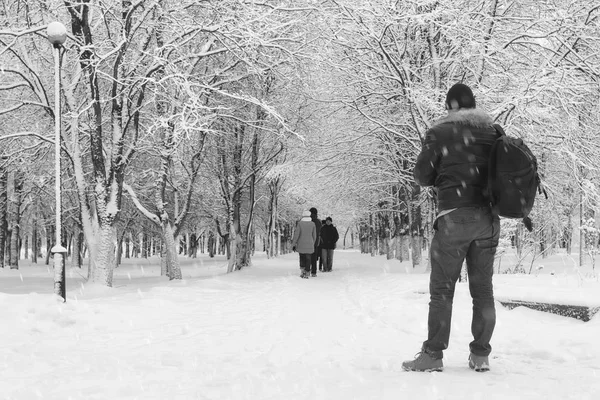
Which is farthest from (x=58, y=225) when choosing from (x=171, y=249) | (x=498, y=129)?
(x=171, y=249)

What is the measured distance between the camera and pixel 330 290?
447 inches

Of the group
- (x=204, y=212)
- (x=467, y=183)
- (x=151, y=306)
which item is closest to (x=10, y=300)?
(x=151, y=306)

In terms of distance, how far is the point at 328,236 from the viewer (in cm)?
1814

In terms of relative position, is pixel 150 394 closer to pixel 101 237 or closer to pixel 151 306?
pixel 151 306

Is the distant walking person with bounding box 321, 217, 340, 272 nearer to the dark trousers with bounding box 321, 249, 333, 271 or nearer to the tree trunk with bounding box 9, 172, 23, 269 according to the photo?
the dark trousers with bounding box 321, 249, 333, 271

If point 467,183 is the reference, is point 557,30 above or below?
above

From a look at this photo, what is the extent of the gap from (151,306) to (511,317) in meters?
5.27

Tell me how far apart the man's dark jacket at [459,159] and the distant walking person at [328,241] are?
13998 mm

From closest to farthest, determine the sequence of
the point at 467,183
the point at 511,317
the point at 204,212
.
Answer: the point at 467,183
the point at 511,317
the point at 204,212

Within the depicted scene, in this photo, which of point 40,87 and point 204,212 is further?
point 204,212

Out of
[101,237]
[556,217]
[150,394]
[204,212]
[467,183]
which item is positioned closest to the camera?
[150,394]

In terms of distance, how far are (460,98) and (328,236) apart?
1418 cm

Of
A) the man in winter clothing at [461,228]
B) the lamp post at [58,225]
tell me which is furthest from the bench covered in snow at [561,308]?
the lamp post at [58,225]

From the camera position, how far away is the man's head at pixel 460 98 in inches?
162
